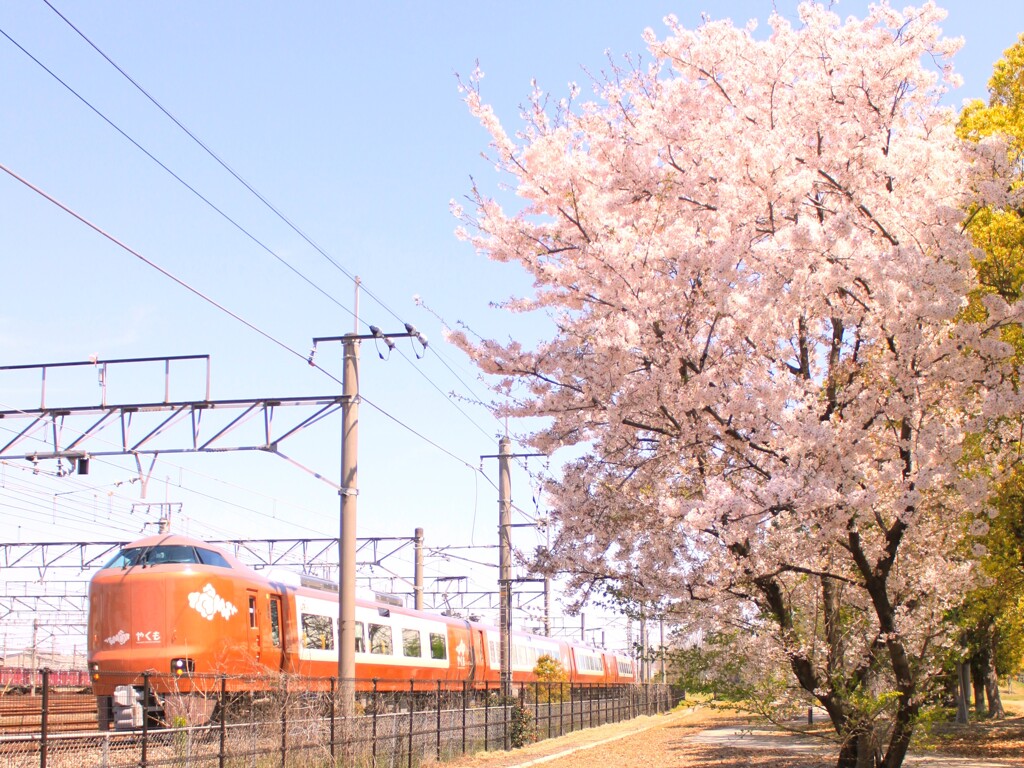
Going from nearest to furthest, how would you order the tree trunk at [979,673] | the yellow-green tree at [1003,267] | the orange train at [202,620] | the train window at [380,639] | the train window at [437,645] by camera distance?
the yellow-green tree at [1003,267]
the orange train at [202,620]
the train window at [380,639]
the train window at [437,645]
the tree trunk at [979,673]

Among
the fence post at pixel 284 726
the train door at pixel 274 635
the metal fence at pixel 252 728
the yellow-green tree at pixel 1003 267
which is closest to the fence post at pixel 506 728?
the metal fence at pixel 252 728

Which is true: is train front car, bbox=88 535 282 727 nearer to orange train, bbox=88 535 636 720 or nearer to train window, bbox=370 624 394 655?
orange train, bbox=88 535 636 720

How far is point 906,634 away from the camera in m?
12.3

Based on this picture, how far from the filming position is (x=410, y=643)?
26.3m

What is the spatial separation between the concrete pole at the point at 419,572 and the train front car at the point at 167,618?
16.8 m

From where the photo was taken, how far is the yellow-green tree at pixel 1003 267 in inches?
535

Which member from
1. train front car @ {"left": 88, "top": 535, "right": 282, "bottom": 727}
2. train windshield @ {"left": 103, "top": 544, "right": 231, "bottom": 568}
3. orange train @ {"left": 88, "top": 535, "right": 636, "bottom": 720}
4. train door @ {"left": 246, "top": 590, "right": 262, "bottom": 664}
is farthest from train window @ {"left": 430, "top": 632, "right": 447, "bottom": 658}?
train windshield @ {"left": 103, "top": 544, "right": 231, "bottom": 568}

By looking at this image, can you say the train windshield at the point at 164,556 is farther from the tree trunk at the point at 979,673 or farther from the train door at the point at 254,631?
the tree trunk at the point at 979,673

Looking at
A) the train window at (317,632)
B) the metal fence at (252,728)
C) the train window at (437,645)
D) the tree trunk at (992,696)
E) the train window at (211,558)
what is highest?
the train window at (211,558)

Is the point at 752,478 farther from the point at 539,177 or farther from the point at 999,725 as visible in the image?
the point at 999,725

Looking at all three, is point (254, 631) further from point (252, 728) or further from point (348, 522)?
point (252, 728)

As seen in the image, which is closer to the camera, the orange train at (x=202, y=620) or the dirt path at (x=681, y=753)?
the orange train at (x=202, y=620)

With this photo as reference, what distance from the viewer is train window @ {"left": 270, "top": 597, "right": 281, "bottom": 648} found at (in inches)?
798

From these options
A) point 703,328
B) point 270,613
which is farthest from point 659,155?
point 270,613
